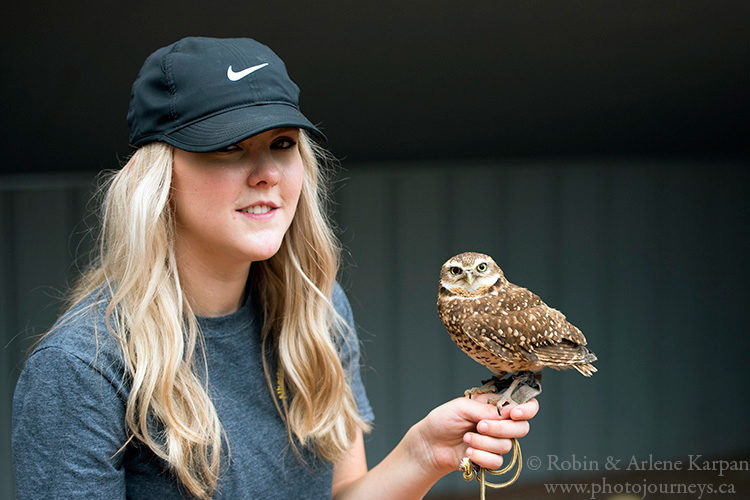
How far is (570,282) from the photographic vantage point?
3.80 meters

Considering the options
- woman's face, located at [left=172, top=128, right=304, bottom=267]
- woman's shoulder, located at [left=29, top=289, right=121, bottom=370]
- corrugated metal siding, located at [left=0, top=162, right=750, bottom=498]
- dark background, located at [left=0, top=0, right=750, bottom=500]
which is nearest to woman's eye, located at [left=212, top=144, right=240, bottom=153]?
woman's face, located at [left=172, top=128, right=304, bottom=267]

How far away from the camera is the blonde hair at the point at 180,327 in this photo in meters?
1.43

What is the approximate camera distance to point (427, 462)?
170cm

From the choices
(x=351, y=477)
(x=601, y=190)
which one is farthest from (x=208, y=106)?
(x=601, y=190)

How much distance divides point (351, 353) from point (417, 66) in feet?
3.51

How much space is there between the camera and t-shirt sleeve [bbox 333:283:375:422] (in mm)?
1901

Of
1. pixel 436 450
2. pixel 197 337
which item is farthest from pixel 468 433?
pixel 197 337

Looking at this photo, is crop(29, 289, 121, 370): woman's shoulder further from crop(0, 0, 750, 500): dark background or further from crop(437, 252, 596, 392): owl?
crop(437, 252, 596, 392): owl

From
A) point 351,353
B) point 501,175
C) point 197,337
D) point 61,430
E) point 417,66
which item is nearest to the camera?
point 61,430

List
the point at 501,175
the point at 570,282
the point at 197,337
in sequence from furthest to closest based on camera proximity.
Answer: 1. the point at 570,282
2. the point at 501,175
3. the point at 197,337

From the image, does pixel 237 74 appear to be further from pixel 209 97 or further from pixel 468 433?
pixel 468 433

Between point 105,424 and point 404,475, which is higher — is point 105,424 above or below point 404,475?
above

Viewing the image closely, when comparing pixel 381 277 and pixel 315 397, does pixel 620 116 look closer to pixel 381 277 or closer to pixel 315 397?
pixel 381 277

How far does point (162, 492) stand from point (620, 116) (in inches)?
90.4
